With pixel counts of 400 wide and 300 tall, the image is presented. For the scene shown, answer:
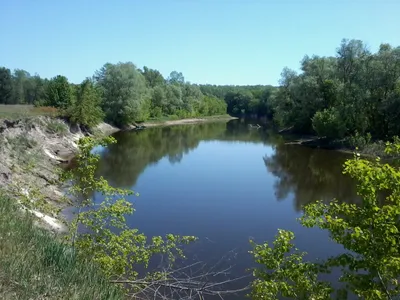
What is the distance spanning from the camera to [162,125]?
73312mm

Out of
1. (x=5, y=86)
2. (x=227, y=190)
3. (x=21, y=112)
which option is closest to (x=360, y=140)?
(x=227, y=190)

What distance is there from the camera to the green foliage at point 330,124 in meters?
42.4

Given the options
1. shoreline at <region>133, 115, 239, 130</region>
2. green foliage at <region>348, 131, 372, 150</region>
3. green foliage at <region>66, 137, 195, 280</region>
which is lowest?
shoreline at <region>133, 115, 239, 130</region>

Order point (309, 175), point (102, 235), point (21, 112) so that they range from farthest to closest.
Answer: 1. point (21, 112)
2. point (309, 175)
3. point (102, 235)

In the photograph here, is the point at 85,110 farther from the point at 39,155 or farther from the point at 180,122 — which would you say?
the point at 180,122

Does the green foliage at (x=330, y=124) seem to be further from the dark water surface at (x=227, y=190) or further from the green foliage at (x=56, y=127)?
the green foliage at (x=56, y=127)

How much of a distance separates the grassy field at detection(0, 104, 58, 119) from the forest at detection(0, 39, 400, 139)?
8.79 feet

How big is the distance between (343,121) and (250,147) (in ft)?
36.4

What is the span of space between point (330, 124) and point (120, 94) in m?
31.0

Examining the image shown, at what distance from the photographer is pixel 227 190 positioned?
24.2 m

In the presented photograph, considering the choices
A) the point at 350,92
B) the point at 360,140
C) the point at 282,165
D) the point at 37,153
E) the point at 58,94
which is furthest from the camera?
the point at 58,94

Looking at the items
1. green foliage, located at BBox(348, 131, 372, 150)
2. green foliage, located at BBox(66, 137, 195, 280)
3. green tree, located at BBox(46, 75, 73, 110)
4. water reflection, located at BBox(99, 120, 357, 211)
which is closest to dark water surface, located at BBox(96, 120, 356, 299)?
water reflection, located at BBox(99, 120, 357, 211)

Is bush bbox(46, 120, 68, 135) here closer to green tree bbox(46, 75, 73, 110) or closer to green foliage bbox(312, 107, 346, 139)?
green tree bbox(46, 75, 73, 110)

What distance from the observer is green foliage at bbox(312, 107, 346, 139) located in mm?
42381
